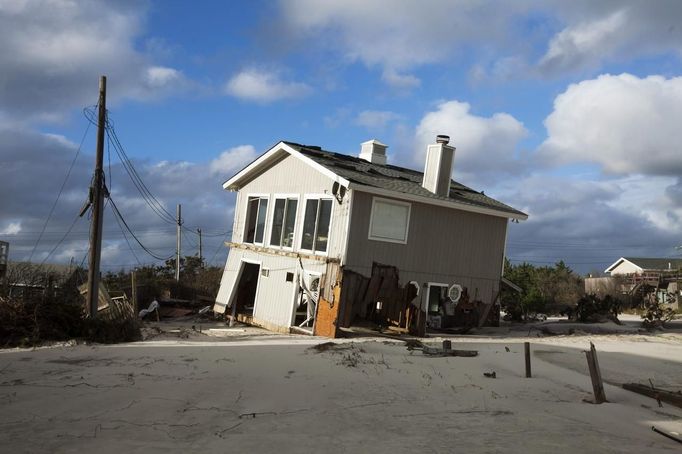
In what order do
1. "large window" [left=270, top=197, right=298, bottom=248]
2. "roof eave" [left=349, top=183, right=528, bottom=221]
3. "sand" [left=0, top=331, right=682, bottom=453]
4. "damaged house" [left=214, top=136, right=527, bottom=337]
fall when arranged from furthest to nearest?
"large window" [left=270, top=197, right=298, bottom=248]
"damaged house" [left=214, top=136, right=527, bottom=337]
"roof eave" [left=349, top=183, right=528, bottom=221]
"sand" [left=0, top=331, right=682, bottom=453]

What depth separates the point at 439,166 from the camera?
2088cm

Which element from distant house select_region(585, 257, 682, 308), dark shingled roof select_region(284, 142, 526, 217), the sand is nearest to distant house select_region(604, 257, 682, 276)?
distant house select_region(585, 257, 682, 308)

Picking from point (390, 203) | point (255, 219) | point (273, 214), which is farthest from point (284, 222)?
point (390, 203)

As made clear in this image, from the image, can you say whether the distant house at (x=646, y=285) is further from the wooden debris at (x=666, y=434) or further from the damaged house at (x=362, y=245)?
the wooden debris at (x=666, y=434)

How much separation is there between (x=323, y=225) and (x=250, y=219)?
5.98 m

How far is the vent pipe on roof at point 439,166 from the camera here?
820 inches

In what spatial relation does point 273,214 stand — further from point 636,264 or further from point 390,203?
point 636,264

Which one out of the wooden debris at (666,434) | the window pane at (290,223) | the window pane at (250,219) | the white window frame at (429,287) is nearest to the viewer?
the wooden debris at (666,434)

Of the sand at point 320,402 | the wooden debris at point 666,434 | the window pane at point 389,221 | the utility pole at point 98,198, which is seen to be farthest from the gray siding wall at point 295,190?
the wooden debris at point 666,434

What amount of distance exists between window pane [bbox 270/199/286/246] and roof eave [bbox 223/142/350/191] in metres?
1.70

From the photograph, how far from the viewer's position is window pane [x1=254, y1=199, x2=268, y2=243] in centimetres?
2356

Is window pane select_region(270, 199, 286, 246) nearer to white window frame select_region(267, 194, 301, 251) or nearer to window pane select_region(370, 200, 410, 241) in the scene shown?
white window frame select_region(267, 194, 301, 251)

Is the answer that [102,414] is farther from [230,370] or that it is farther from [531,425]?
[531,425]

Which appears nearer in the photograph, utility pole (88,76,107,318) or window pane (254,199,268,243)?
utility pole (88,76,107,318)
